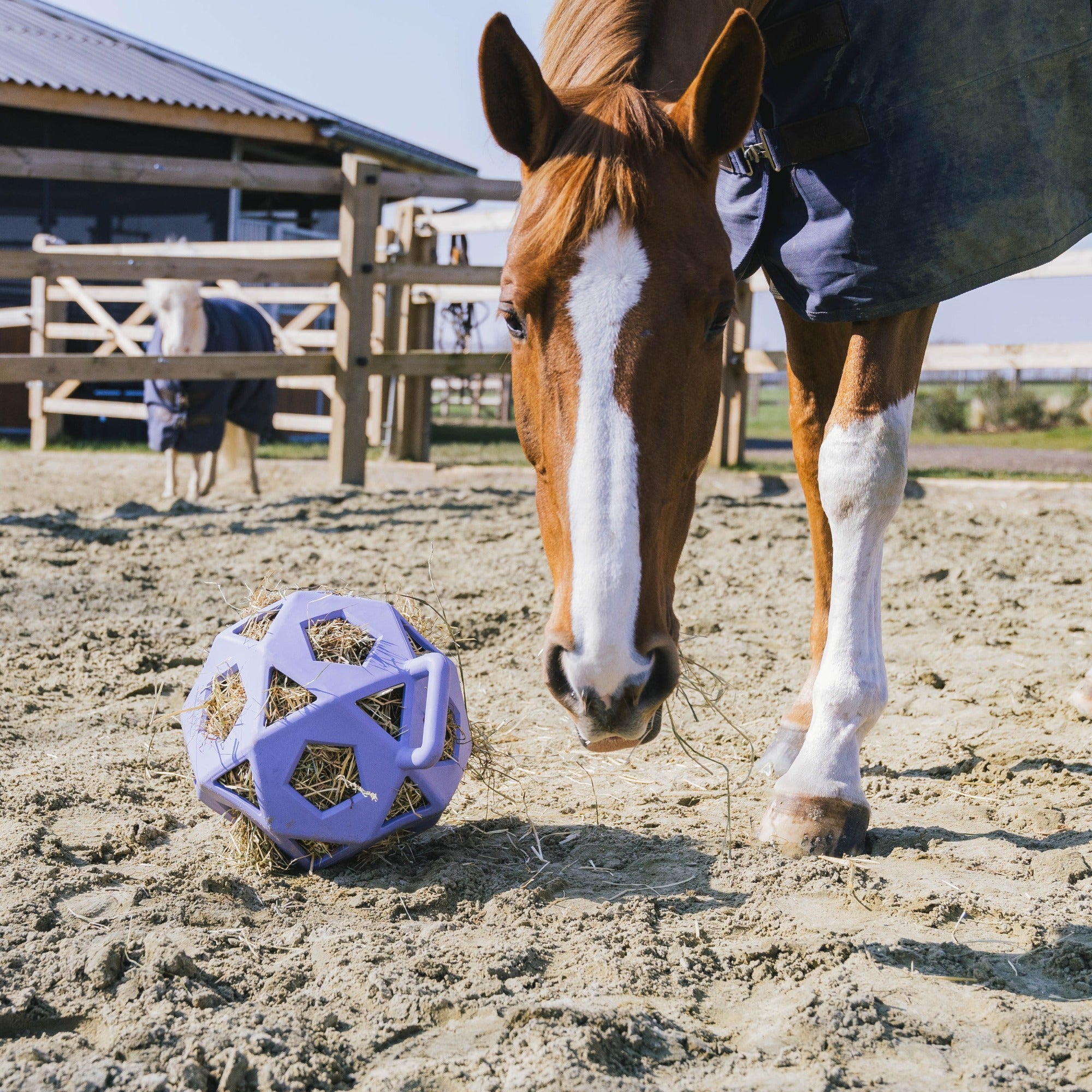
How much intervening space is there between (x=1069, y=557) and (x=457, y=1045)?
14.2 feet

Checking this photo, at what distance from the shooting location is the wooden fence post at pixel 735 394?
307 inches

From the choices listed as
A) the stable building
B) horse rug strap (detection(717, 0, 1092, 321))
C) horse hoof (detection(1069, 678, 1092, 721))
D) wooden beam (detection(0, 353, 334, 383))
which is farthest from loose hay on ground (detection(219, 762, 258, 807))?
the stable building

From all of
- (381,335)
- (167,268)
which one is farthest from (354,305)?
(381,335)

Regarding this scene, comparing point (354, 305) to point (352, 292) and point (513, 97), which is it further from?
point (513, 97)

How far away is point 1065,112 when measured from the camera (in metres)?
2.30

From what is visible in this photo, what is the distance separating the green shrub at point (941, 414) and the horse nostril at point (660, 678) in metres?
18.1

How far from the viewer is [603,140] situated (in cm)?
173

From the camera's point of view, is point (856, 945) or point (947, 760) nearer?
point (856, 945)

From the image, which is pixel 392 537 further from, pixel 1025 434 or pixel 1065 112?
pixel 1025 434

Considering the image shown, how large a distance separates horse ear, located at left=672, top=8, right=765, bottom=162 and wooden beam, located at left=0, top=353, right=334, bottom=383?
4.65m

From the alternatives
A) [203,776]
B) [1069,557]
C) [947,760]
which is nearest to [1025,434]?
[1069,557]

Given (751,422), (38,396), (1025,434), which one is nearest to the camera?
(38,396)

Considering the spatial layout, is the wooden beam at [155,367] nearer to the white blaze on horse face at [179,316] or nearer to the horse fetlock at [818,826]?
the white blaze on horse face at [179,316]

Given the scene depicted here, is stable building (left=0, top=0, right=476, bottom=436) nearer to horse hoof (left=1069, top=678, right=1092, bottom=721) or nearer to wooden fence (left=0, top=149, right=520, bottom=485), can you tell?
wooden fence (left=0, top=149, right=520, bottom=485)
